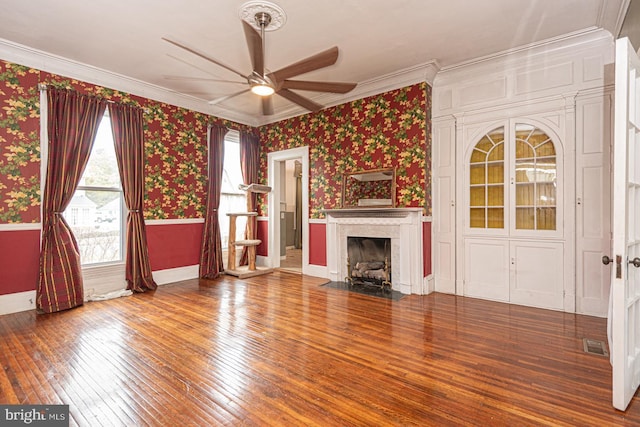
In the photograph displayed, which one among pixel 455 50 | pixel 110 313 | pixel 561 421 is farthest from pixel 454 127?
pixel 110 313

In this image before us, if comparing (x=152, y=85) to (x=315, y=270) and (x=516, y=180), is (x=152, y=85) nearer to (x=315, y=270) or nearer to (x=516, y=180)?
(x=315, y=270)

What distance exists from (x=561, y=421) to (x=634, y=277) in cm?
102

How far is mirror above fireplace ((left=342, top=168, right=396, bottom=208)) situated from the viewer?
459cm

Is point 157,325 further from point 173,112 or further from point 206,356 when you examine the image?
point 173,112

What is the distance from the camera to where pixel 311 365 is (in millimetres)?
2330

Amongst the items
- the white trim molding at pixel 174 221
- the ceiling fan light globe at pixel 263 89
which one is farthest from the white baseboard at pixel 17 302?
the ceiling fan light globe at pixel 263 89

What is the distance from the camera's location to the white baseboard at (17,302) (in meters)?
3.49

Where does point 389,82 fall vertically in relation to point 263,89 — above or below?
above

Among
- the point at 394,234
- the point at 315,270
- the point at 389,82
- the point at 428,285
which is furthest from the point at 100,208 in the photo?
the point at 428,285

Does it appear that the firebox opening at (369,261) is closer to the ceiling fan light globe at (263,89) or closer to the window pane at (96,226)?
the ceiling fan light globe at (263,89)

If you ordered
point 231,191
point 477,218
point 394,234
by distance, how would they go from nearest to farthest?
point 477,218 < point 394,234 < point 231,191

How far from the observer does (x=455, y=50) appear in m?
3.77

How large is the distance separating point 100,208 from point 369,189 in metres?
3.82

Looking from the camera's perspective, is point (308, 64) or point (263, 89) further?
point (263, 89)
